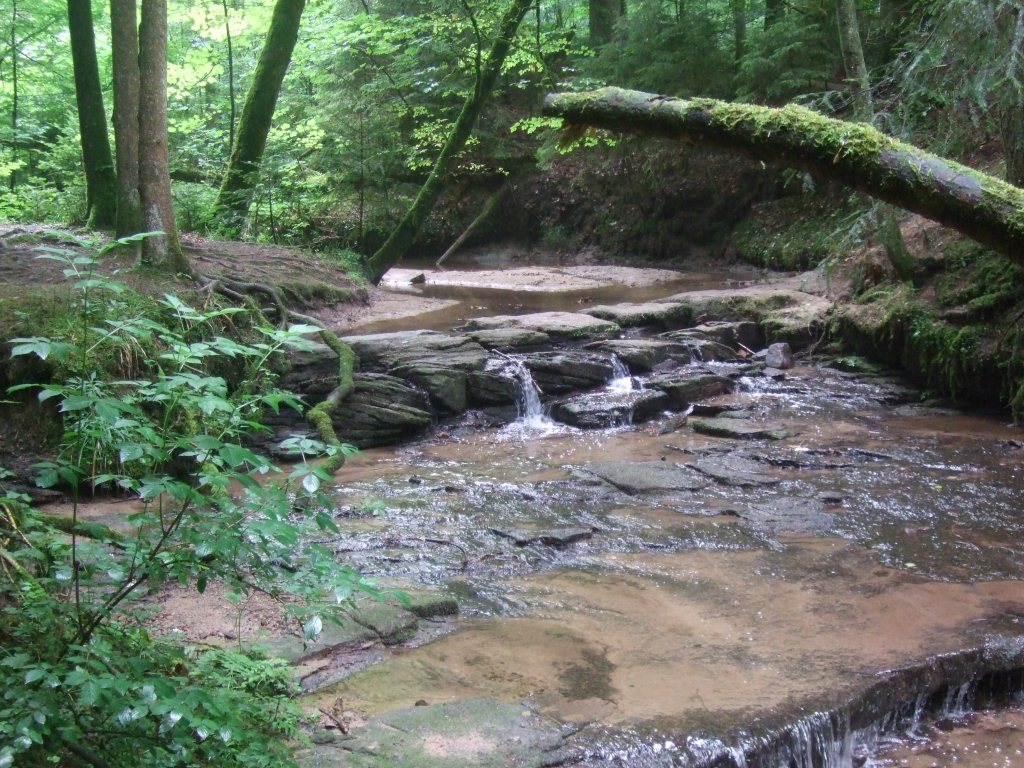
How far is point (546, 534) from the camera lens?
6.03m

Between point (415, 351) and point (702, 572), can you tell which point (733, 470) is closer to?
point (702, 572)

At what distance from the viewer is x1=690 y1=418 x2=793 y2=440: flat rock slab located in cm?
859

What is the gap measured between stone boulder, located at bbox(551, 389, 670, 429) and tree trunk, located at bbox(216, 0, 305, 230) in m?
7.42

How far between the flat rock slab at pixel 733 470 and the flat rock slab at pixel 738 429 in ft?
2.42

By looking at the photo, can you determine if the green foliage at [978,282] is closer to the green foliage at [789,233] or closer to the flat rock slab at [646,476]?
the flat rock slab at [646,476]

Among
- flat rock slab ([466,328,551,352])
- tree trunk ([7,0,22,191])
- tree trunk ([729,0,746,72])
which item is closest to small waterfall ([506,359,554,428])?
flat rock slab ([466,328,551,352])

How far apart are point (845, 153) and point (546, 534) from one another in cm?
354

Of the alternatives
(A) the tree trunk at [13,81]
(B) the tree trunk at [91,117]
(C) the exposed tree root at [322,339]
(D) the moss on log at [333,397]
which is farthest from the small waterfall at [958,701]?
(A) the tree trunk at [13,81]

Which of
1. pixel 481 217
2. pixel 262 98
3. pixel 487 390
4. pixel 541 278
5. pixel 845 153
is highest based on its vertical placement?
pixel 262 98

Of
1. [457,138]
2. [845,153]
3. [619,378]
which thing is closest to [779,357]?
[619,378]

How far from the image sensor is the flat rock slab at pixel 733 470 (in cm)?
729

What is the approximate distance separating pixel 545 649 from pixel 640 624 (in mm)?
653

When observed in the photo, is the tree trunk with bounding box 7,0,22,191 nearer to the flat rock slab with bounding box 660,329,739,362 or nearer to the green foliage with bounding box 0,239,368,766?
the flat rock slab with bounding box 660,329,739,362

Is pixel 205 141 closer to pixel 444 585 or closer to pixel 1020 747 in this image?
pixel 444 585
